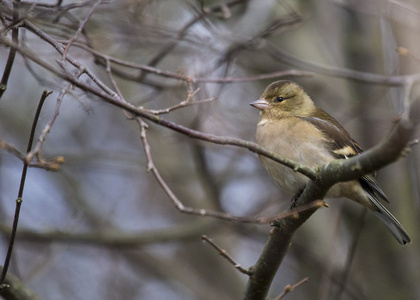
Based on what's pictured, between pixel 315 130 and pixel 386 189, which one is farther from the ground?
pixel 386 189

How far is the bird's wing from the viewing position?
15.7 ft

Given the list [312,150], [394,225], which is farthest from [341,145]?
[394,225]

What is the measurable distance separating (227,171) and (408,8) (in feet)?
13.6

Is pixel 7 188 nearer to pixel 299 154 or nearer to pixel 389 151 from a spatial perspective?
pixel 299 154

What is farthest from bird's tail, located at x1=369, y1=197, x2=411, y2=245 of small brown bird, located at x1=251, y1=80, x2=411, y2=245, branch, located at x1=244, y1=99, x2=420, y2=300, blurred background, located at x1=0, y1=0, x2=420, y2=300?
branch, located at x1=244, y1=99, x2=420, y2=300

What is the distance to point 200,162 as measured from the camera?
703 centimetres

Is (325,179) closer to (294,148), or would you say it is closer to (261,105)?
(294,148)

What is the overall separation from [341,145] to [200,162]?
232cm

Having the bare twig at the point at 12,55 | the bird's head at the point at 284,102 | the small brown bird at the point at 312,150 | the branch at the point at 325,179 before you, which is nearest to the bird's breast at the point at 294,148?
the small brown bird at the point at 312,150

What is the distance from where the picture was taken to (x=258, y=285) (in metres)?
4.08

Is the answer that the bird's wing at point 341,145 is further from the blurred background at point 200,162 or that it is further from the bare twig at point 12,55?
the bare twig at point 12,55

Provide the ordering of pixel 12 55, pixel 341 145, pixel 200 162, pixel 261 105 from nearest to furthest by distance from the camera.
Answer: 1. pixel 12 55
2. pixel 341 145
3. pixel 261 105
4. pixel 200 162

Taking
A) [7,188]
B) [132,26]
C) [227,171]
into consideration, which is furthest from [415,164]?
[7,188]

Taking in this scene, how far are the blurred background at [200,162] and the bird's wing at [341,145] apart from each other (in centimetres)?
73
